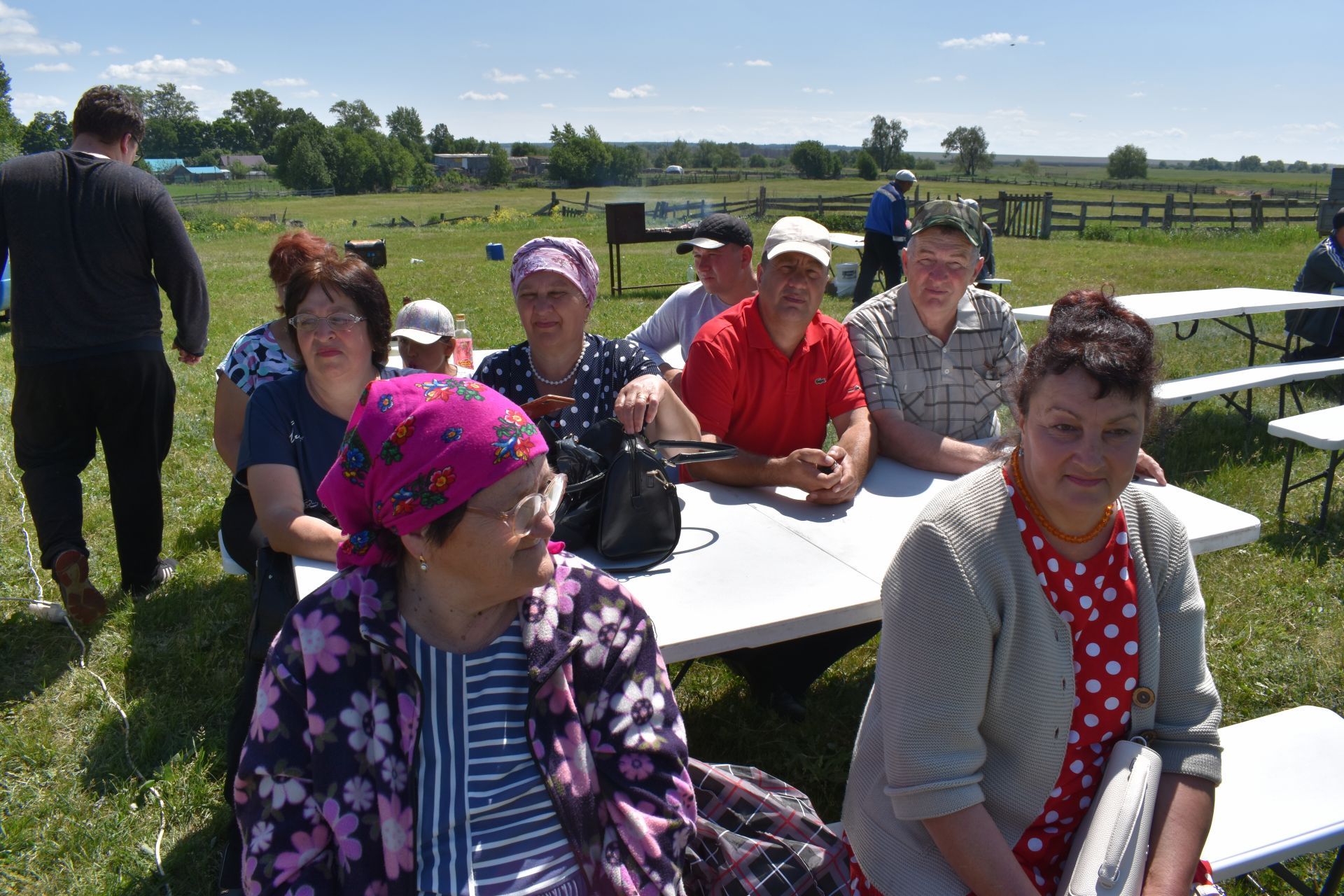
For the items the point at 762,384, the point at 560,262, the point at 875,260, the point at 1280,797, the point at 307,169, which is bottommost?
the point at 1280,797

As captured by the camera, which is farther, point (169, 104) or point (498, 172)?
point (169, 104)

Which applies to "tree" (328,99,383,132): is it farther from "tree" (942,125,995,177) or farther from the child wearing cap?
the child wearing cap

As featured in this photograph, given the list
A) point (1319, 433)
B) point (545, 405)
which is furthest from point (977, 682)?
point (1319, 433)

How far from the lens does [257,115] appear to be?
112438 millimetres

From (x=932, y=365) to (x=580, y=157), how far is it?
66846 mm

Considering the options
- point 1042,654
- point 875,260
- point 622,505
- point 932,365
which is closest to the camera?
point 1042,654

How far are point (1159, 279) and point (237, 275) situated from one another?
1682cm

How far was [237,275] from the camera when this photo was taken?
16703 mm

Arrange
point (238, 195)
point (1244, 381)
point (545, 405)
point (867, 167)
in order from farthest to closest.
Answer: point (867, 167)
point (238, 195)
point (1244, 381)
point (545, 405)

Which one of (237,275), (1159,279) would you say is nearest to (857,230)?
(1159,279)

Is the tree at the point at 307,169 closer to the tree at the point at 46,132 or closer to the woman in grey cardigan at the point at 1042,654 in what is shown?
the tree at the point at 46,132

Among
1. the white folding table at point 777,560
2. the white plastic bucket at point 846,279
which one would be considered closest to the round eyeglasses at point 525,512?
the white folding table at point 777,560

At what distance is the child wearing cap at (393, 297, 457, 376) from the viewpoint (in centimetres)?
383

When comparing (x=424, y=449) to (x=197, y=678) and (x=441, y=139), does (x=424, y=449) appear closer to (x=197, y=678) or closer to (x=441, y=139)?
(x=197, y=678)
